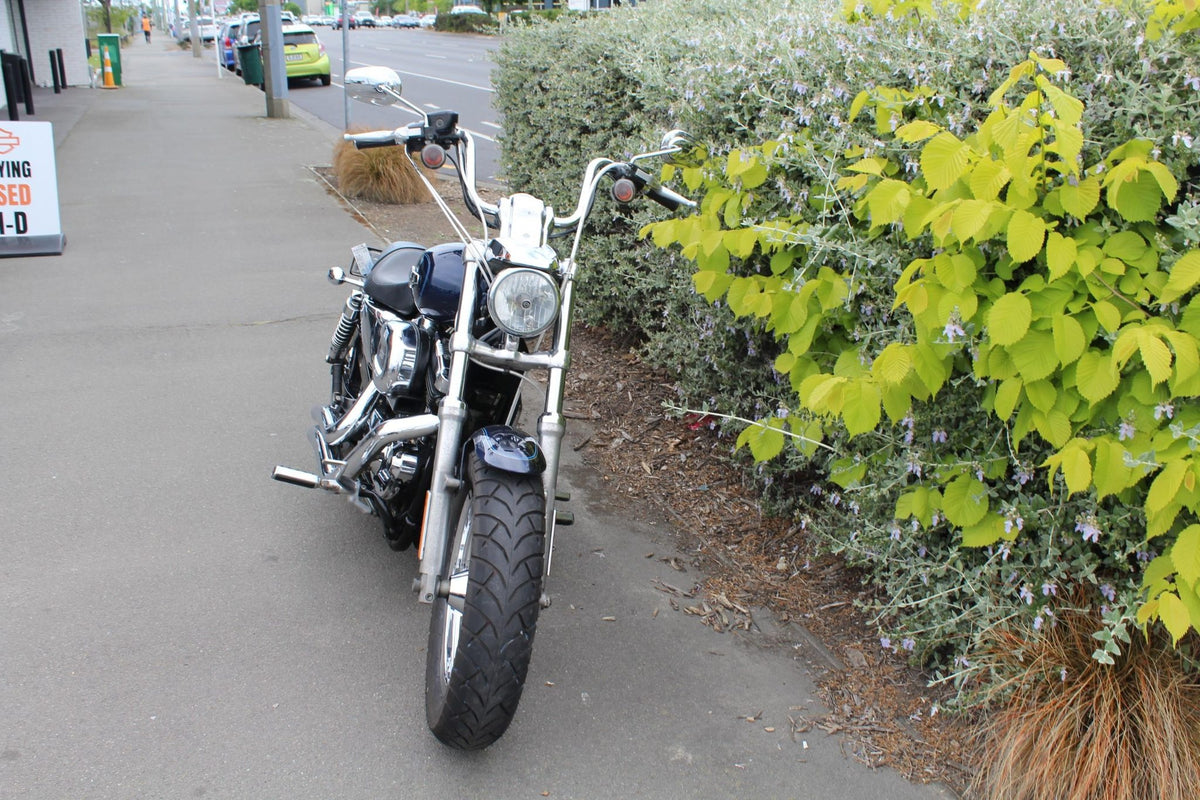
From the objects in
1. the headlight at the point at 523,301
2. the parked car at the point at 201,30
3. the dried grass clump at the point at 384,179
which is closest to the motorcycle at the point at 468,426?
the headlight at the point at 523,301

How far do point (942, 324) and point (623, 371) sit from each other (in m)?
3.27

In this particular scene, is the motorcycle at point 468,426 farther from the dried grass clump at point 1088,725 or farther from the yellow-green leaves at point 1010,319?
the dried grass clump at point 1088,725

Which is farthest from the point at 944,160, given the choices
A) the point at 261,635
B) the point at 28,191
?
the point at 28,191

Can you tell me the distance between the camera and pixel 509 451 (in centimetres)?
281

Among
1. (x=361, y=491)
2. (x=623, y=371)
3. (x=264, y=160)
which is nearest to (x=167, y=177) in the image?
(x=264, y=160)

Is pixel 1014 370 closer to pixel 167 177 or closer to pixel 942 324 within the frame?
pixel 942 324

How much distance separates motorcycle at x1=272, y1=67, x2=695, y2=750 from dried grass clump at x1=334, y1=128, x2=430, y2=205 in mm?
6893

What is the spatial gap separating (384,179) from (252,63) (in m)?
15.5

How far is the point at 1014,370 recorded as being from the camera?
8.67ft

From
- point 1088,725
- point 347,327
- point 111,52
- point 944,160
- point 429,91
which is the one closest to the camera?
point 944,160

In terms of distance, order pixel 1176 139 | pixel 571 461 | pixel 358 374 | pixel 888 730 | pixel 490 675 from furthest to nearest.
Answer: pixel 571 461 < pixel 358 374 < pixel 888 730 < pixel 490 675 < pixel 1176 139

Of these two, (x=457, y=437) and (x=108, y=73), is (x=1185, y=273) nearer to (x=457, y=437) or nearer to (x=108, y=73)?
(x=457, y=437)

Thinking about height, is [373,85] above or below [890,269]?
above

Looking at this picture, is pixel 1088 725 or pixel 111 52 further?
pixel 111 52
